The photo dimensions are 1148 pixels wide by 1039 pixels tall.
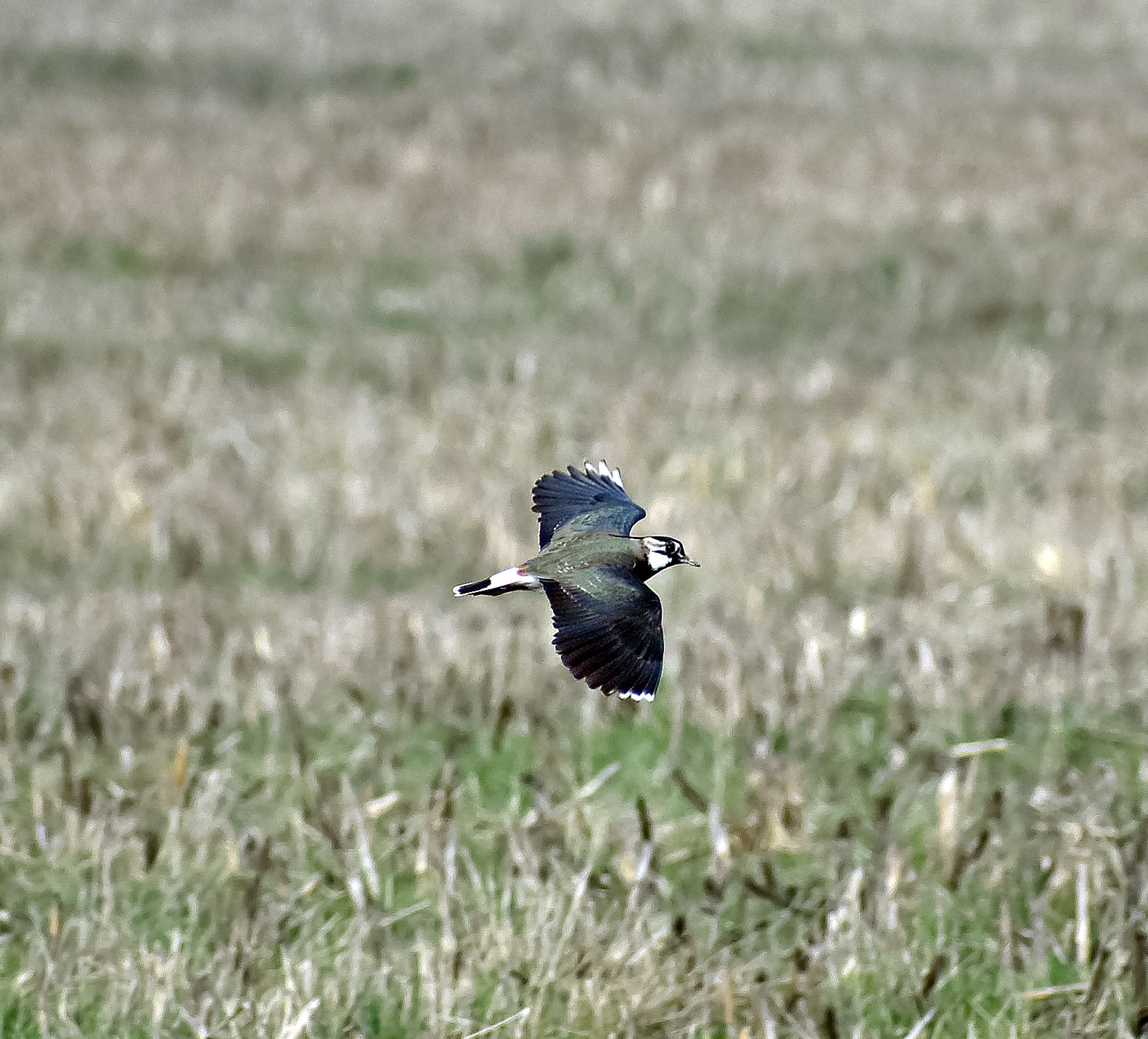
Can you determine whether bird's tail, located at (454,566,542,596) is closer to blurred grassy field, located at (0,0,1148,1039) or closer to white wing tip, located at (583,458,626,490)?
white wing tip, located at (583,458,626,490)

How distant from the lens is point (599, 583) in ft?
5.43

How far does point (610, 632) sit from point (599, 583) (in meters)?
0.10

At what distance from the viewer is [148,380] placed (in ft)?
31.3

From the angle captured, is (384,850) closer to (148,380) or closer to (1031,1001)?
(1031,1001)

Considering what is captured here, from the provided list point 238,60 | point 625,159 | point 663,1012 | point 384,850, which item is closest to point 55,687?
point 384,850

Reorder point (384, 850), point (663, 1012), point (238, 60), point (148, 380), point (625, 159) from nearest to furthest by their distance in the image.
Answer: point (663, 1012), point (384, 850), point (148, 380), point (625, 159), point (238, 60)

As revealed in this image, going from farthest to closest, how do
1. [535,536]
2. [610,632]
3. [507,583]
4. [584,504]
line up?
1. [535,536]
2. [584,504]
3. [507,583]
4. [610,632]

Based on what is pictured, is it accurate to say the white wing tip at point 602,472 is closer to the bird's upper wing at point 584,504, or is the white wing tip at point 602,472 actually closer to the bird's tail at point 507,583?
the bird's upper wing at point 584,504

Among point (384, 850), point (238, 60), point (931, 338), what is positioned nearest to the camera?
point (384, 850)

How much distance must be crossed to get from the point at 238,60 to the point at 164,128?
77.7 inches

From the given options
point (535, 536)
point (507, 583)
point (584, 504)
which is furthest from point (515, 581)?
point (535, 536)

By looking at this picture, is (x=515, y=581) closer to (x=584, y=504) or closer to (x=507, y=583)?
(x=507, y=583)

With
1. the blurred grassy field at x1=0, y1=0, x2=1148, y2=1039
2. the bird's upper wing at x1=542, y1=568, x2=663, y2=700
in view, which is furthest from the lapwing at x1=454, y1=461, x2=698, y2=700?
the blurred grassy field at x1=0, y1=0, x2=1148, y2=1039

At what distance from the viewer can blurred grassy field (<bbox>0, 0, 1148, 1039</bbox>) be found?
10.7 ft
